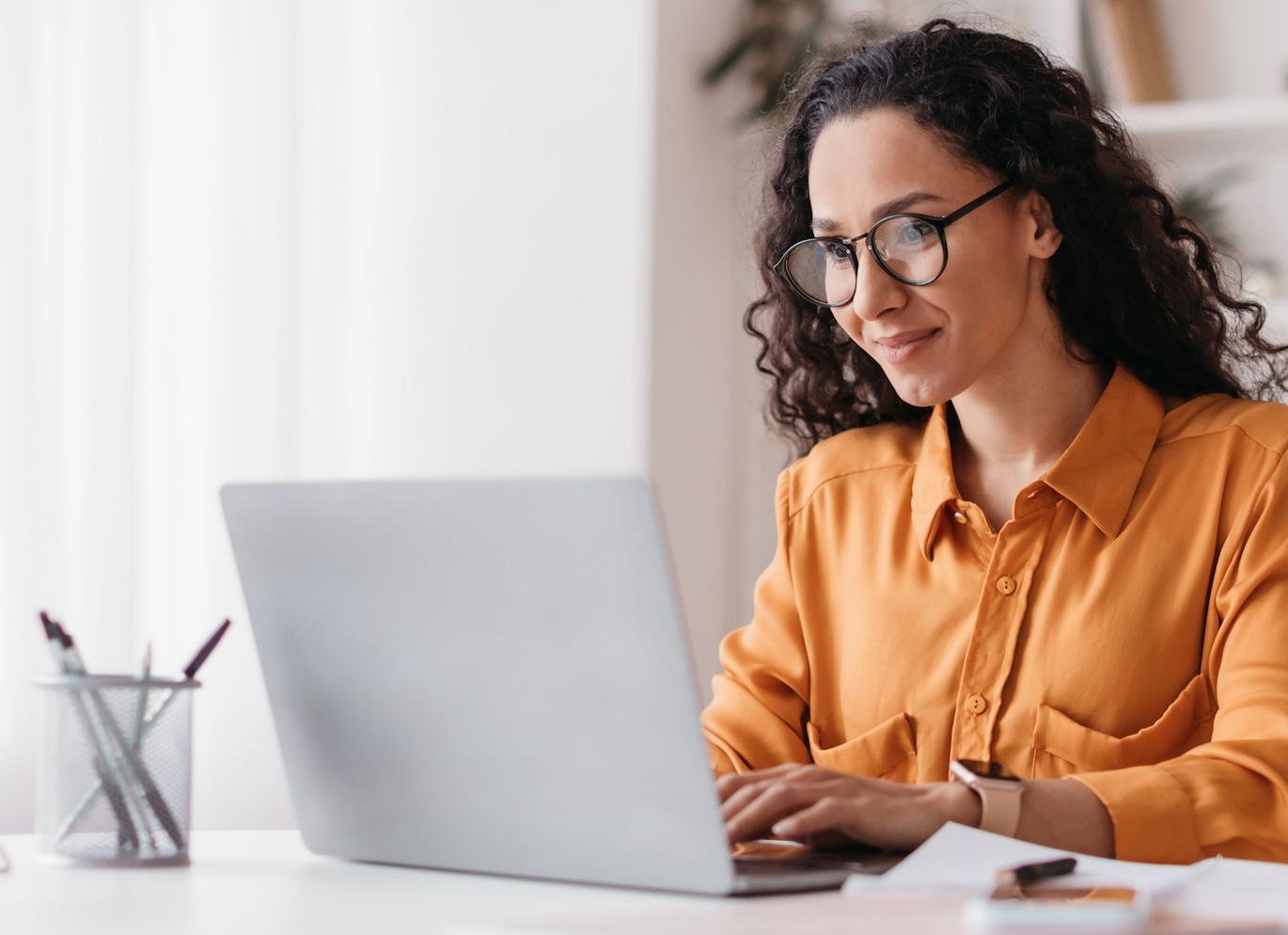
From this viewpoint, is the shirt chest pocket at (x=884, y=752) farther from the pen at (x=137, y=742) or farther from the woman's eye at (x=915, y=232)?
the pen at (x=137, y=742)

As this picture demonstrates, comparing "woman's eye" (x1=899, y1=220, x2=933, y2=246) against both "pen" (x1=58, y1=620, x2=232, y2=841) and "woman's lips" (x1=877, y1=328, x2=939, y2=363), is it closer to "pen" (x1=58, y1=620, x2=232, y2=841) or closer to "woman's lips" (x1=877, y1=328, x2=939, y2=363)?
"woman's lips" (x1=877, y1=328, x2=939, y2=363)

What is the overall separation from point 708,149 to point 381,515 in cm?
197

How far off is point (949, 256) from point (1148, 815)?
1.81 feet

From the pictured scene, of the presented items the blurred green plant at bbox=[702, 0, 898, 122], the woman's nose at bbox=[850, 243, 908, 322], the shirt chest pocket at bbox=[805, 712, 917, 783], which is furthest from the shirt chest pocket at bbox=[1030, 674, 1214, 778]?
the blurred green plant at bbox=[702, 0, 898, 122]

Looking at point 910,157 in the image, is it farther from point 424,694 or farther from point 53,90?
point 53,90

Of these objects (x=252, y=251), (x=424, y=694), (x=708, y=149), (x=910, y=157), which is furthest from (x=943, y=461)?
(x=708, y=149)

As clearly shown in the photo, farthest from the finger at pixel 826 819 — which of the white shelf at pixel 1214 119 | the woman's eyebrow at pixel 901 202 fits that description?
the white shelf at pixel 1214 119

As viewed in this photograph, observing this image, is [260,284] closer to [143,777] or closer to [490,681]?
[143,777]

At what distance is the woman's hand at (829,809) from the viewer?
1.10 meters

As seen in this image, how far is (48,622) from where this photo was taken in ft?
3.95

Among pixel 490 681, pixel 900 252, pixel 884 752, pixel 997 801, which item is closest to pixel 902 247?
pixel 900 252

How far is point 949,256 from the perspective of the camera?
5.00 ft

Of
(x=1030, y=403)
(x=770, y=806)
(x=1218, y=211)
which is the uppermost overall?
(x=1218, y=211)

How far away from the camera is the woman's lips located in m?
1.55
